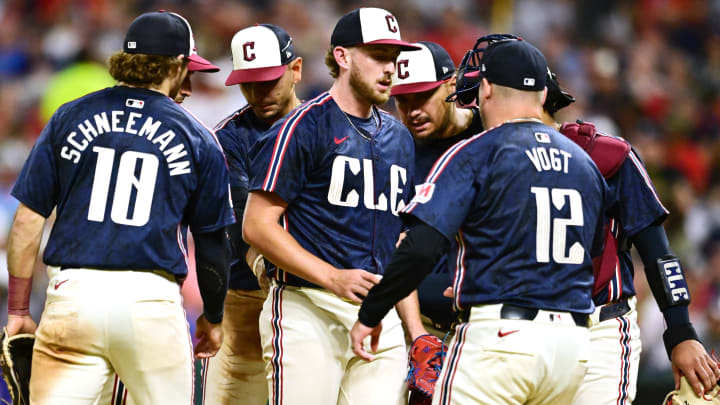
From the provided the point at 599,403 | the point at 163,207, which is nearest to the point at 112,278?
the point at 163,207

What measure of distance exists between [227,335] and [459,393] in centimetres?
218

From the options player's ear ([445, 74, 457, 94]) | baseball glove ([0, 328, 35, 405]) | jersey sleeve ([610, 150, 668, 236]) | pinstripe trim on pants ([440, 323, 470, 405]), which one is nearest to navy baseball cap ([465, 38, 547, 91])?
jersey sleeve ([610, 150, 668, 236])

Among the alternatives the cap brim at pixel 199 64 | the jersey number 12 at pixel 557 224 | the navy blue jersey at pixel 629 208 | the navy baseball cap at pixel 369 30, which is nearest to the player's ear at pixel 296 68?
the cap brim at pixel 199 64

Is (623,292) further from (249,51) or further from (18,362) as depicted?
(18,362)

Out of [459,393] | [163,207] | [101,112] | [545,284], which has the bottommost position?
[459,393]

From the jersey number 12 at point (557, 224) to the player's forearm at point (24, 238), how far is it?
6.29ft

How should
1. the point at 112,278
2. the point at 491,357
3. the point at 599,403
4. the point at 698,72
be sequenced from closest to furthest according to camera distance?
1. the point at 491,357
2. the point at 112,278
3. the point at 599,403
4. the point at 698,72

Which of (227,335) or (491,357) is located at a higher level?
(491,357)

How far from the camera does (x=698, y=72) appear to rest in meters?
11.6

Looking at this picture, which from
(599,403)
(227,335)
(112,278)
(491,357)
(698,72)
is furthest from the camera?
(698,72)

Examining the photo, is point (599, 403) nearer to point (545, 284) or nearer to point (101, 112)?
point (545, 284)

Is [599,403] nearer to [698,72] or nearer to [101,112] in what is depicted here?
[101,112]

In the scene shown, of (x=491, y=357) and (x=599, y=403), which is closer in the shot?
(x=491, y=357)

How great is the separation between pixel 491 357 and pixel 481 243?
1.36 ft
